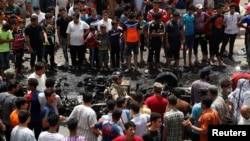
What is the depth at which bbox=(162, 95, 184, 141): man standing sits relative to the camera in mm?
10250

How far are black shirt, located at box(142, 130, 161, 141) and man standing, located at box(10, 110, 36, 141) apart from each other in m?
1.88

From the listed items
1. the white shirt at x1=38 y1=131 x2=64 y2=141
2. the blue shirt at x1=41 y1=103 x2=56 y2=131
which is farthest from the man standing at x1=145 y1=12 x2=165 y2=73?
the white shirt at x1=38 y1=131 x2=64 y2=141

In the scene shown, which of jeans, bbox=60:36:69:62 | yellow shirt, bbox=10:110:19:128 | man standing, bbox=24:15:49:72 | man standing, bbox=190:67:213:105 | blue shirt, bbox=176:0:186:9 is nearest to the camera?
yellow shirt, bbox=10:110:19:128

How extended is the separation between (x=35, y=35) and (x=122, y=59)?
2860mm

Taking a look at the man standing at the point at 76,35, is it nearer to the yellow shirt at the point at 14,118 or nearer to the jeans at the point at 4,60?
the jeans at the point at 4,60

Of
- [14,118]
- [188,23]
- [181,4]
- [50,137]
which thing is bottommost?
[50,137]

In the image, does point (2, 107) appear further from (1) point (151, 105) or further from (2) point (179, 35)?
(2) point (179, 35)

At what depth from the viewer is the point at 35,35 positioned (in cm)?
1599

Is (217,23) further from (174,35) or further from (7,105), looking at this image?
(7,105)

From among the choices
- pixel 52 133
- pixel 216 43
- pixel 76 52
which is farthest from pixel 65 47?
pixel 52 133

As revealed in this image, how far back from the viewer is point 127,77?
16188 mm

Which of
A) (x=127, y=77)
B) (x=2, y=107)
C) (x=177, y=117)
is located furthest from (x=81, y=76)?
(x=177, y=117)

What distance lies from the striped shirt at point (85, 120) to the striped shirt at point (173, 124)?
1.32 meters

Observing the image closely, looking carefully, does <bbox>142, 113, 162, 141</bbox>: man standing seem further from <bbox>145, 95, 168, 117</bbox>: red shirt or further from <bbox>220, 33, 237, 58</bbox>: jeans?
<bbox>220, 33, 237, 58</bbox>: jeans
